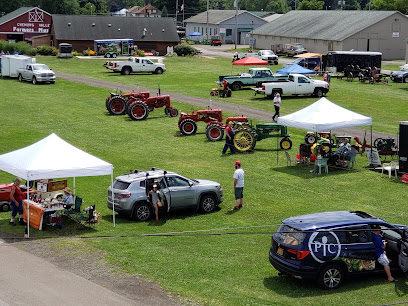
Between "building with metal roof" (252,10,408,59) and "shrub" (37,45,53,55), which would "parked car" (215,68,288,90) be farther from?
"shrub" (37,45,53,55)

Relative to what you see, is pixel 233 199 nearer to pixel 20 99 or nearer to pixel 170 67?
pixel 20 99

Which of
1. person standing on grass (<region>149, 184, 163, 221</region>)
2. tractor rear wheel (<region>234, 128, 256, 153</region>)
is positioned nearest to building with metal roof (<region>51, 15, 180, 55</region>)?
tractor rear wheel (<region>234, 128, 256, 153</region>)

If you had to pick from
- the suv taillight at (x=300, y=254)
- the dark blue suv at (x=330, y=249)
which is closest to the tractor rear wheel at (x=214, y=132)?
the dark blue suv at (x=330, y=249)

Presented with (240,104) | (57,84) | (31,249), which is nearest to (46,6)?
(57,84)

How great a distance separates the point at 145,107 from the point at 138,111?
471mm

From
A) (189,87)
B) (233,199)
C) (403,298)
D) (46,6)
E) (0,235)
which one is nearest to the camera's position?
(403,298)

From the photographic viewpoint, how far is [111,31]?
82.9 m

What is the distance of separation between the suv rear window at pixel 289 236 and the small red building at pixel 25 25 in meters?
76.7

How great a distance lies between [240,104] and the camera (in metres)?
44.8

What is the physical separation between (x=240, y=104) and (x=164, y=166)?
17.7 m

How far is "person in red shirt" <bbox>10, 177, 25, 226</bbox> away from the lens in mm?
19594

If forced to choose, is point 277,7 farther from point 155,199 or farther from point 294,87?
point 155,199

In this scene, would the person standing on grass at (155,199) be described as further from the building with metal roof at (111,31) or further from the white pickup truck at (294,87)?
the building with metal roof at (111,31)

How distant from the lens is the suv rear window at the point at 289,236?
14.8m
